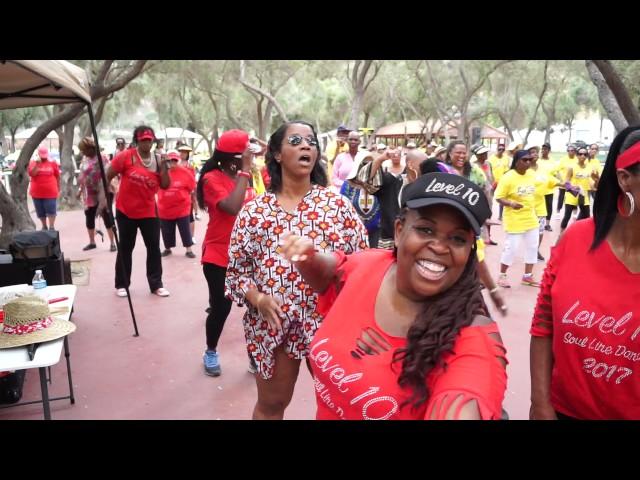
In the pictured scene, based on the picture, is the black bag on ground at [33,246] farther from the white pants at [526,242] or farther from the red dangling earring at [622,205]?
the white pants at [526,242]

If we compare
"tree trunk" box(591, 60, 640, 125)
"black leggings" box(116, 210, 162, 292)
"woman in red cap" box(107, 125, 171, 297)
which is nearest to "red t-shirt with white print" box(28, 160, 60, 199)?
"black leggings" box(116, 210, 162, 292)

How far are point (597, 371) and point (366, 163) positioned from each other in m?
4.02

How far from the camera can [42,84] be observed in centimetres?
429

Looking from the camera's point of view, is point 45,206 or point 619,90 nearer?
point 619,90

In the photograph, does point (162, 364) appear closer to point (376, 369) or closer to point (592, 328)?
point (376, 369)

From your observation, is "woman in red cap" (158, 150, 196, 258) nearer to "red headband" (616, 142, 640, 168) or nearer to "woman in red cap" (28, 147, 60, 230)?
"woman in red cap" (28, 147, 60, 230)

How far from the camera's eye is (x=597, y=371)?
1754mm

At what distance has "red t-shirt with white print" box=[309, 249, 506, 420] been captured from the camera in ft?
4.42

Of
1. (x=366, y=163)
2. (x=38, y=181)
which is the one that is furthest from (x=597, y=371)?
(x=38, y=181)

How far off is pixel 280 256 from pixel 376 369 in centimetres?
120

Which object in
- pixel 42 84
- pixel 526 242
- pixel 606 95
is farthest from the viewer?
pixel 606 95

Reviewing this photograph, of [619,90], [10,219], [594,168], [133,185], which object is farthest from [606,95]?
[10,219]

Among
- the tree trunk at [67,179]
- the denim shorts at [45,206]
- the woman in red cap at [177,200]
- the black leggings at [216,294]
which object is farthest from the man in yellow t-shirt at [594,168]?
the tree trunk at [67,179]

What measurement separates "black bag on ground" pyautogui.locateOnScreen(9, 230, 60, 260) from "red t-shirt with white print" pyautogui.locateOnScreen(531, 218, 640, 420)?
448 cm
